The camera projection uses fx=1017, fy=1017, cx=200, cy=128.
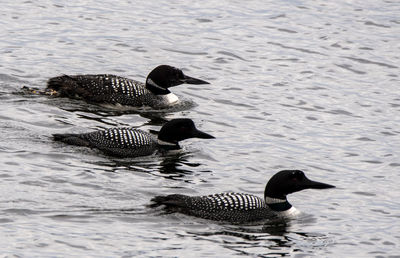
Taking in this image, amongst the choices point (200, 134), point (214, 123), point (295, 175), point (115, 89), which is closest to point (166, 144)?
point (200, 134)

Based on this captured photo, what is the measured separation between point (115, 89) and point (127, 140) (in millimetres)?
2730

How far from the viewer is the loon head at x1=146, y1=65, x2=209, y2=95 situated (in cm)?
1689

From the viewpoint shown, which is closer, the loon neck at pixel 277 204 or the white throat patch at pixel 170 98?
the loon neck at pixel 277 204

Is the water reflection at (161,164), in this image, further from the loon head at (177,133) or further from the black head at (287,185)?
the black head at (287,185)

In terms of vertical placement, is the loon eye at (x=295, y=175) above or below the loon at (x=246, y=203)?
above

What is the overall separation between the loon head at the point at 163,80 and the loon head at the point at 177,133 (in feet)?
8.67

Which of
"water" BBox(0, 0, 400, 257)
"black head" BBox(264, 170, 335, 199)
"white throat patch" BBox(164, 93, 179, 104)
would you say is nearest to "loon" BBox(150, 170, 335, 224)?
"black head" BBox(264, 170, 335, 199)

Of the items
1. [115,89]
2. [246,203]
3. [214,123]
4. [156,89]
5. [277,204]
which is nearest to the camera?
[246,203]

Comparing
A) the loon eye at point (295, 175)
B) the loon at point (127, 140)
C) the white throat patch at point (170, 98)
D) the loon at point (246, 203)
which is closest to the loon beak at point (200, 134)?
the loon at point (127, 140)

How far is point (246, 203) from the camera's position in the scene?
11.7 meters

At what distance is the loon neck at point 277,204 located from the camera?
1194cm

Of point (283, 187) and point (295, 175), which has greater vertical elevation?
point (295, 175)

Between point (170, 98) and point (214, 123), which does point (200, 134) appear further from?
point (170, 98)

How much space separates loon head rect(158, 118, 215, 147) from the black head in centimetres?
231
